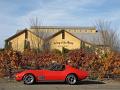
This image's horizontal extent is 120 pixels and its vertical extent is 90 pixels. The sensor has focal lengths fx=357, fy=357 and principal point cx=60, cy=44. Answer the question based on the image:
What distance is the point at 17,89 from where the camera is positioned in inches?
683

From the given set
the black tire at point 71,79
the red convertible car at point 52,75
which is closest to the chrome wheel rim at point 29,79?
the red convertible car at point 52,75

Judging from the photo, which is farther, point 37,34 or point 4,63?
point 37,34

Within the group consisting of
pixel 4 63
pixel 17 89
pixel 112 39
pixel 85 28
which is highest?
pixel 85 28

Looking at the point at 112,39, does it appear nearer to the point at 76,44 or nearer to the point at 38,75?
the point at 76,44

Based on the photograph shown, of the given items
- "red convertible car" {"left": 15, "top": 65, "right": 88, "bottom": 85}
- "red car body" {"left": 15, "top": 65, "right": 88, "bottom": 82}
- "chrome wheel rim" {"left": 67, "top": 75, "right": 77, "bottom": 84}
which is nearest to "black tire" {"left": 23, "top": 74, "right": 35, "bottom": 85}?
"red convertible car" {"left": 15, "top": 65, "right": 88, "bottom": 85}

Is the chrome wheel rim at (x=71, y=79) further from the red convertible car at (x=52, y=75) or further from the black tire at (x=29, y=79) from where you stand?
the black tire at (x=29, y=79)

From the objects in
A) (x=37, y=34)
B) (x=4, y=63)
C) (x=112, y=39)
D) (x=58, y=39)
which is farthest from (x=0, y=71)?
(x=58, y=39)

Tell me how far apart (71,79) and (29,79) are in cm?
242

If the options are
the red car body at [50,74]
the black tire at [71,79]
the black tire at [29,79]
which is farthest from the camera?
the black tire at [71,79]

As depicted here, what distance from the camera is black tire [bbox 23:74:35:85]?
20.0 metres

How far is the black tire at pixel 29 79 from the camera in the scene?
20.0 metres

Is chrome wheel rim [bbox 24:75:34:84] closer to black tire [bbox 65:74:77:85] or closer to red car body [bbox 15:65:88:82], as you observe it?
red car body [bbox 15:65:88:82]

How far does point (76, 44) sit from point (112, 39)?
18677 mm

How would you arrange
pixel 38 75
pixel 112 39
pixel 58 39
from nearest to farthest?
pixel 38 75 → pixel 112 39 → pixel 58 39
